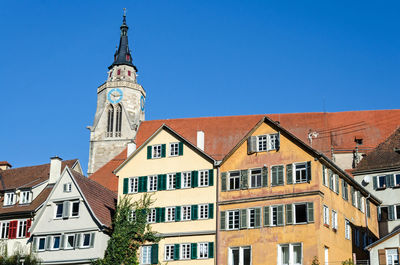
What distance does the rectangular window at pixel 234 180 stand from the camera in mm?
54375

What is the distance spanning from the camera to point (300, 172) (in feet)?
171

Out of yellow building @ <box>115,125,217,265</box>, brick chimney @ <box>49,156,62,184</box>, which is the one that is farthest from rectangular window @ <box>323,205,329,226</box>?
brick chimney @ <box>49,156,62,184</box>

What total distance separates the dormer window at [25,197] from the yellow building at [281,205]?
1671 cm

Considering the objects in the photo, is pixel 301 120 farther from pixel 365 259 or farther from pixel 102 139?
pixel 102 139

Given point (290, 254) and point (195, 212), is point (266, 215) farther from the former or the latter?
point (195, 212)

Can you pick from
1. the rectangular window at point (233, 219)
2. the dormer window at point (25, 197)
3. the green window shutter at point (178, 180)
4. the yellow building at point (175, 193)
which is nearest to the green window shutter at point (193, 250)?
the yellow building at point (175, 193)

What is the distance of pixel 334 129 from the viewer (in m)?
82.9

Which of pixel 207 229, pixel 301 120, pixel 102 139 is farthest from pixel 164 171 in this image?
pixel 102 139

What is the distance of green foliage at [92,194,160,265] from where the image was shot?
179 ft

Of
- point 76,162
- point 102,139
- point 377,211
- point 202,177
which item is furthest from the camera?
point 102,139

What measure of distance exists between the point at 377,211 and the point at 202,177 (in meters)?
16.2

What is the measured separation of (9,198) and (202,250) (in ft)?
60.1

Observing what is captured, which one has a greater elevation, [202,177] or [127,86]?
[127,86]

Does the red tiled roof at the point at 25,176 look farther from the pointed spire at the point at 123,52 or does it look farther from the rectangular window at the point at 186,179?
the pointed spire at the point at 123,52
